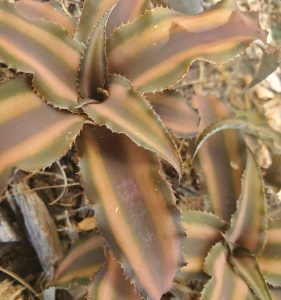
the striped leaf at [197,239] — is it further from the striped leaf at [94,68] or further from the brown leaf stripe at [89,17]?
the brown leaf stripe at [89,17]

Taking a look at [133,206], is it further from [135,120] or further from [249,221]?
[249,221]

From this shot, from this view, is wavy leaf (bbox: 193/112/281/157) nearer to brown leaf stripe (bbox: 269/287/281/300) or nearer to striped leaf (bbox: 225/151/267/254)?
striped leaf (bbox: 225/151/267/254)

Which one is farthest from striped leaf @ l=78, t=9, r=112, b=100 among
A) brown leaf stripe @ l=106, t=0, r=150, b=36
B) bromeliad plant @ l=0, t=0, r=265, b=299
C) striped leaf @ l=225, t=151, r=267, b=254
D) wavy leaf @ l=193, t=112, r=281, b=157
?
striped leaf @ l=225, t=151, r=267, b=254

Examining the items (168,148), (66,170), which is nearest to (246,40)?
(168,148)

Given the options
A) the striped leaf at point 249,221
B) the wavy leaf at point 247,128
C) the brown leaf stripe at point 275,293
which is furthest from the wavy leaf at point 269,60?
the brown leaf stripe at point 275,293

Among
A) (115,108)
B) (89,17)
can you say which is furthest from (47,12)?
(115,108)

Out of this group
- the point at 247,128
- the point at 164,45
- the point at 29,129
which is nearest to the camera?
the point at 29,129
